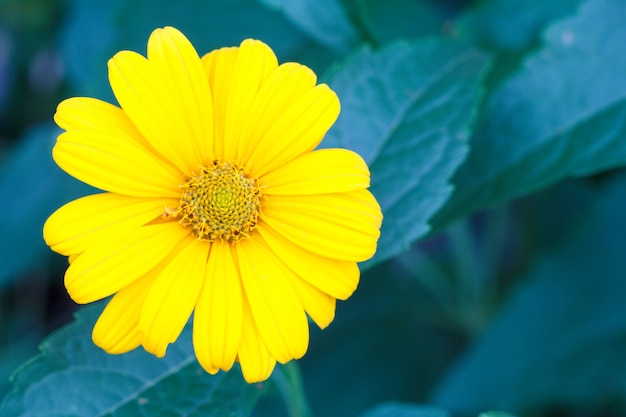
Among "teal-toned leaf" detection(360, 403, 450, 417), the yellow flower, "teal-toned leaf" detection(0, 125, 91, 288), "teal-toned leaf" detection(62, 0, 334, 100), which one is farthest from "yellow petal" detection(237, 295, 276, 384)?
"teal-toned leaf" detection(0, 125, 91, 288)

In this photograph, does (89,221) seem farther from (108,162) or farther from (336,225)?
(336,225)

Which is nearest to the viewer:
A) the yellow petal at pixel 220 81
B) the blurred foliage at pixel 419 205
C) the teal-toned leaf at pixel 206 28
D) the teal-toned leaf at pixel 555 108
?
the yellow petal at pixel 220 81

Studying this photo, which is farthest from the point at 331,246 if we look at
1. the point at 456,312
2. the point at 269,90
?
the point at 456,312

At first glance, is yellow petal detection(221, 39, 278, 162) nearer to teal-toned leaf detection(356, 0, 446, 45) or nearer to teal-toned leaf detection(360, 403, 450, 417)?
teal-toned leaf detection(360, 403, 450, 417)

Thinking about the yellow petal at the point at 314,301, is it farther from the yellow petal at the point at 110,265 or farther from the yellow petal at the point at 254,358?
the yellow petal at the point at 110,265

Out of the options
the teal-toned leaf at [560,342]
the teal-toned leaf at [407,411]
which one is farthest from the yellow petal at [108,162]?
the teal-toned leaf at [560,342]

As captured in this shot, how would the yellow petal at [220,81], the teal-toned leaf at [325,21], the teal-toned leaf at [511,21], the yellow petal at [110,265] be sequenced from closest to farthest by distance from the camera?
the yellow petal at [110,265] < the yellow petal at [220,81] < the teal-toned leaf at [325,21] < the teal-toned leaf at [511,21]

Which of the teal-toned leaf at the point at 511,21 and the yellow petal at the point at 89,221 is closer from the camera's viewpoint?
the yellow petal at the point at 89,221
